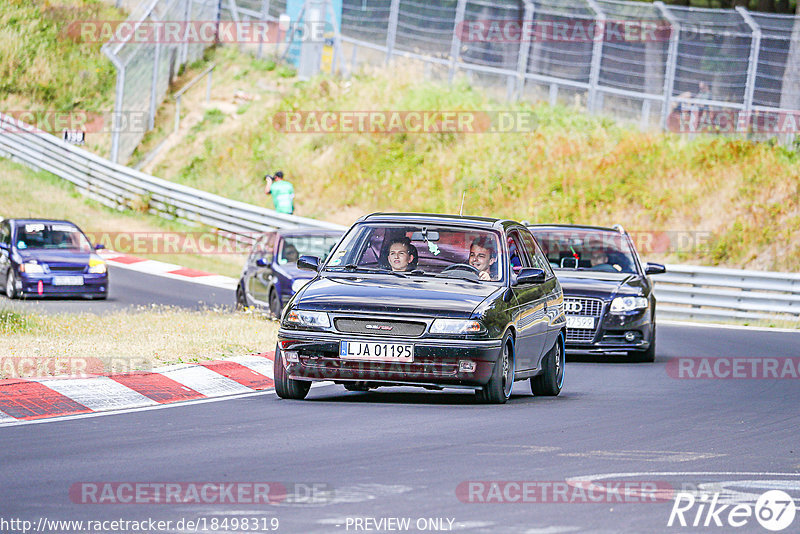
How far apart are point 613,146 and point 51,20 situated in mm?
23151

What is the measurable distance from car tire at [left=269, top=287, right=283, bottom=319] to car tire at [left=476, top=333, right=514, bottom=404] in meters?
8.91

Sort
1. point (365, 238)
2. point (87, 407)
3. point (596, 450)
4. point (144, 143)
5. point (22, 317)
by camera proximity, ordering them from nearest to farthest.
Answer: point (596, 450), point (87, 407), point (365, 238), point (22, 317), point (144, 143)

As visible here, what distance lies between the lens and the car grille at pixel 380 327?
11391 millimetres

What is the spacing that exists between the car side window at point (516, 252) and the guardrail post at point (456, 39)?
920 inches

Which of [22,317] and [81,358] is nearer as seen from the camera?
[81,358]

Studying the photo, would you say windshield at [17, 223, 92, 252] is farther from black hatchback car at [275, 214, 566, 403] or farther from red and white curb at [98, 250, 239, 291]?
black hatchback car at [275, 214, 566, 403]

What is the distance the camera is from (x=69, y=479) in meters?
7.87

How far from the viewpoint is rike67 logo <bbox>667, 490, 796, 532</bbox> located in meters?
6.95

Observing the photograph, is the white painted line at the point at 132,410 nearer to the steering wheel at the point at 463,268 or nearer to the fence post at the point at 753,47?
the steering wheel at the point at 463,268

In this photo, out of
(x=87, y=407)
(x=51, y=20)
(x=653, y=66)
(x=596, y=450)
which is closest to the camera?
(x=596, y=450)

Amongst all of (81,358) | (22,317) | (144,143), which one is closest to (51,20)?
(144,143)

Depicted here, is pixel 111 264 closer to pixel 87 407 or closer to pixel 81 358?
pixel 81 358

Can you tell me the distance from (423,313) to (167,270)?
2012 centimetres

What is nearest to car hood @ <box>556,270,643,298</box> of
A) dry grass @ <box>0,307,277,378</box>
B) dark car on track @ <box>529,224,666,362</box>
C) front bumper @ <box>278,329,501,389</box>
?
dark car on track @ <box>529,224,666,362</box>
